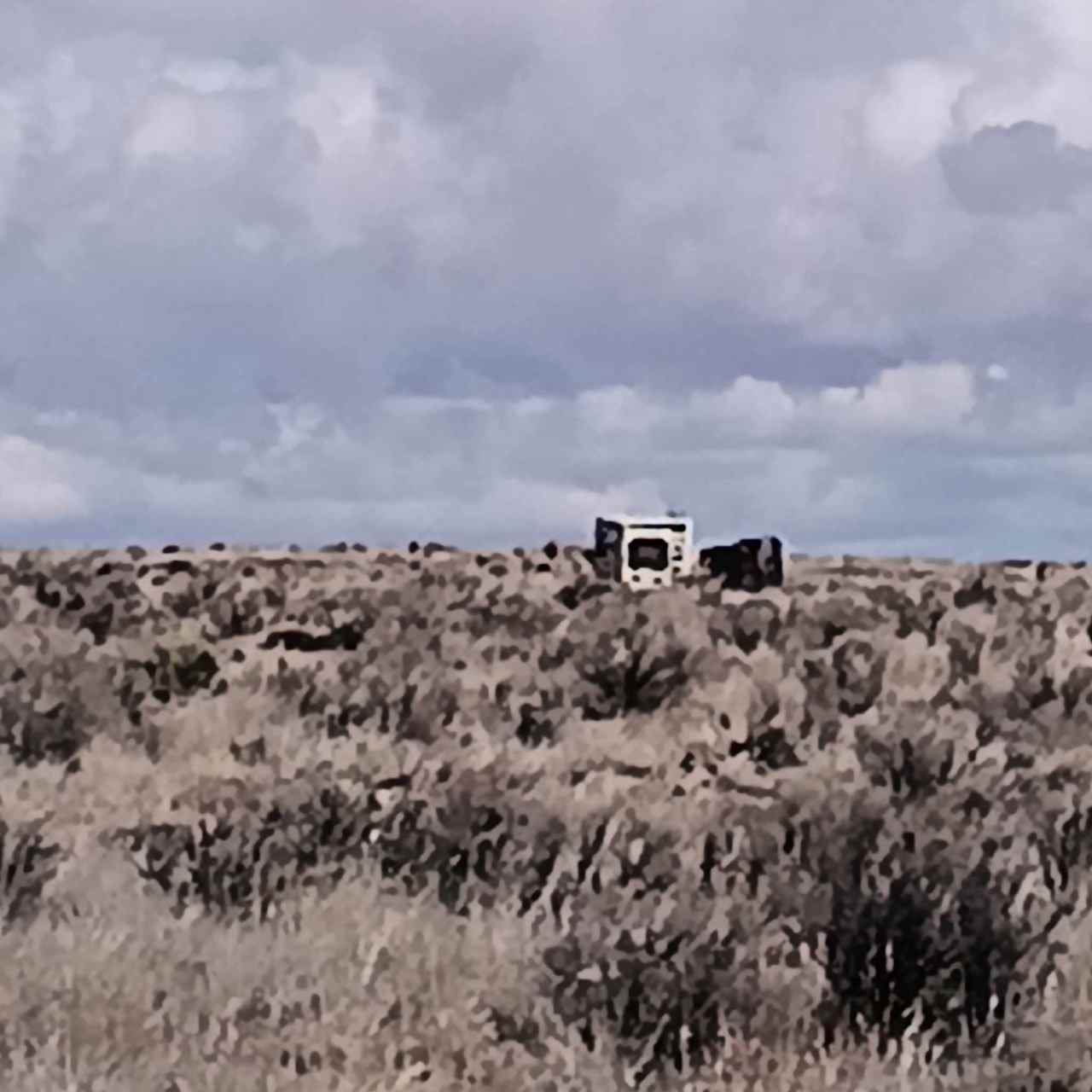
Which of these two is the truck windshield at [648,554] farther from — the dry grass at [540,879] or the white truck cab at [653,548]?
the dry grass at [540,879]

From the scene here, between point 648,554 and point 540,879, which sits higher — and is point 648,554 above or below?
above

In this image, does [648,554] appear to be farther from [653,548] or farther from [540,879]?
[540,879]

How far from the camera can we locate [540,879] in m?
9.55

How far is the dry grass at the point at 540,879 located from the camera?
293 inches

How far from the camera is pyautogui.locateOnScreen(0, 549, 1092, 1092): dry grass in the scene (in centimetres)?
744

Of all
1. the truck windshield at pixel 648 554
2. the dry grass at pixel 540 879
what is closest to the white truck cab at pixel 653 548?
the truck windshield at pixel 648 554

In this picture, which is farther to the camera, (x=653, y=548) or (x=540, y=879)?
(x=653, y=548)

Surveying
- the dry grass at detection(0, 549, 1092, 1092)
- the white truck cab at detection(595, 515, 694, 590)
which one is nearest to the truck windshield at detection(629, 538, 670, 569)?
the white truck cab at detection(595, 515, 694, 590)

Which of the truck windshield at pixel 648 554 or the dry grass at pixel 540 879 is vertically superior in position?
the truck windshield at pixel 648 554

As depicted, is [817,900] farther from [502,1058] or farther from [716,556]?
[716,556]

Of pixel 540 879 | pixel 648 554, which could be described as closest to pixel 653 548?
pixel 648 554

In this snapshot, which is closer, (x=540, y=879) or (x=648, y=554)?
(x=540, y=879)

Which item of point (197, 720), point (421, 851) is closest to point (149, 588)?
point (197, 720)

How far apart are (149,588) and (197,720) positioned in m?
15.2
